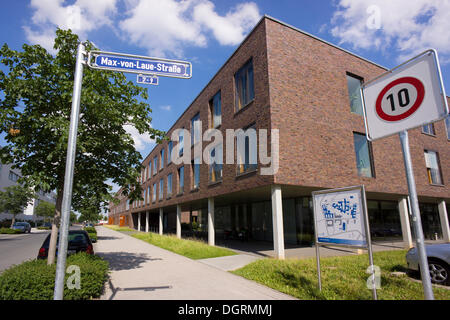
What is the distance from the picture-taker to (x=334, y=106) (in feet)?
48.0

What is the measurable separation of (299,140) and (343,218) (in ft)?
22.8

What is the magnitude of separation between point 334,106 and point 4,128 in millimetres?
14164

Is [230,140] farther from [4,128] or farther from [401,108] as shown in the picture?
[401,108]

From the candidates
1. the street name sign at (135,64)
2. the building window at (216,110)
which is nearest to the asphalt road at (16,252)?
the street name sign at (135,64)

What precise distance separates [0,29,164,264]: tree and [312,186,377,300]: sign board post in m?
5.88

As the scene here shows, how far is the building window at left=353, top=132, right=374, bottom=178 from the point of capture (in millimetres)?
15177

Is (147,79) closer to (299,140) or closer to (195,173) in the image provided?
(299,140)

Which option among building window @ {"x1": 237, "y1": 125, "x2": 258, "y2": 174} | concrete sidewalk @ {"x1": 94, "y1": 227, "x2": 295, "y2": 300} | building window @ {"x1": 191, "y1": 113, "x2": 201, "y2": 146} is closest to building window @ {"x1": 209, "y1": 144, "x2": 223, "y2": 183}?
building window @ {"x1": 237, "y1": 125, "x2": 258, "y2": 174}

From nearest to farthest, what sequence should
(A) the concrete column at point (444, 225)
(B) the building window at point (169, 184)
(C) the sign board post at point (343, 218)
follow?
1. (C) the sign board post at point (343, 218)
2. (A) the concrete column at point (444, 225)
3. (B) the building window at point (169, 184)

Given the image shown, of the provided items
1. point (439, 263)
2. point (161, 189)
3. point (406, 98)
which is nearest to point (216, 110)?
point (439, 263)

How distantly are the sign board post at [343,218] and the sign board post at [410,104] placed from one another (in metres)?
2.42

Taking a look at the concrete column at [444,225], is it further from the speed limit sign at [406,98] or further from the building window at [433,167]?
the speed limit sign at [406,98]

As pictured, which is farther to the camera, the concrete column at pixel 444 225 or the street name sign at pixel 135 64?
the concrete column at pixel 444 225

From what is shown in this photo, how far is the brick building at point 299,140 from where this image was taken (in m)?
A: 12.6
